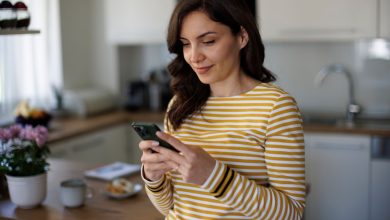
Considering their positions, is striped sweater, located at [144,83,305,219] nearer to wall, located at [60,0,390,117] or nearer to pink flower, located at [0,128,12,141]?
pink flower, located at [0,128,12,141]

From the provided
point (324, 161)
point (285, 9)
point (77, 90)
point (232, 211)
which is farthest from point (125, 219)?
point (77, 90)

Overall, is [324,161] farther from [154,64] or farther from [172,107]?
[172,107]

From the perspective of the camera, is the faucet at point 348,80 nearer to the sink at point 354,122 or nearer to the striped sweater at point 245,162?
the sink at point 354,122

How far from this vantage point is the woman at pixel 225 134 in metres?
1.33

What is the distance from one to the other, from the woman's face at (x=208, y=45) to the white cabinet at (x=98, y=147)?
2.04m

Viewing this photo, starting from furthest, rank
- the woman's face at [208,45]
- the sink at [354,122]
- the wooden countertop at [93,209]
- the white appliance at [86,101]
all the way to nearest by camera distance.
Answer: the white appliance at [86,101], the sink at [354,122], the wooden countertop at [93,209], the woman's face at [208,45]

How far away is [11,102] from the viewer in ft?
12.0

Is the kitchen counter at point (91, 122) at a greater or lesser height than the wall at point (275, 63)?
lesser

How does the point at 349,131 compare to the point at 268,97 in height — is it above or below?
below

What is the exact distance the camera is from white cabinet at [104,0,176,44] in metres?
3.98

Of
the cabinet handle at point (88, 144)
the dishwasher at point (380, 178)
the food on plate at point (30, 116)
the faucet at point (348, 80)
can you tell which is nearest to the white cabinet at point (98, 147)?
the cabinet handle at point (88, 144)

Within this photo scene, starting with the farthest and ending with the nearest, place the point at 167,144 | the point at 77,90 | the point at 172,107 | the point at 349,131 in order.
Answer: the point at 77,90 → the point at 349,131 → the point at 172,107 → the point at 167,144

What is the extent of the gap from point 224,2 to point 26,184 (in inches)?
42.5

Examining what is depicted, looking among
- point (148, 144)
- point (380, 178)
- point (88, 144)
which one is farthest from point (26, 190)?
point (380, 178)
